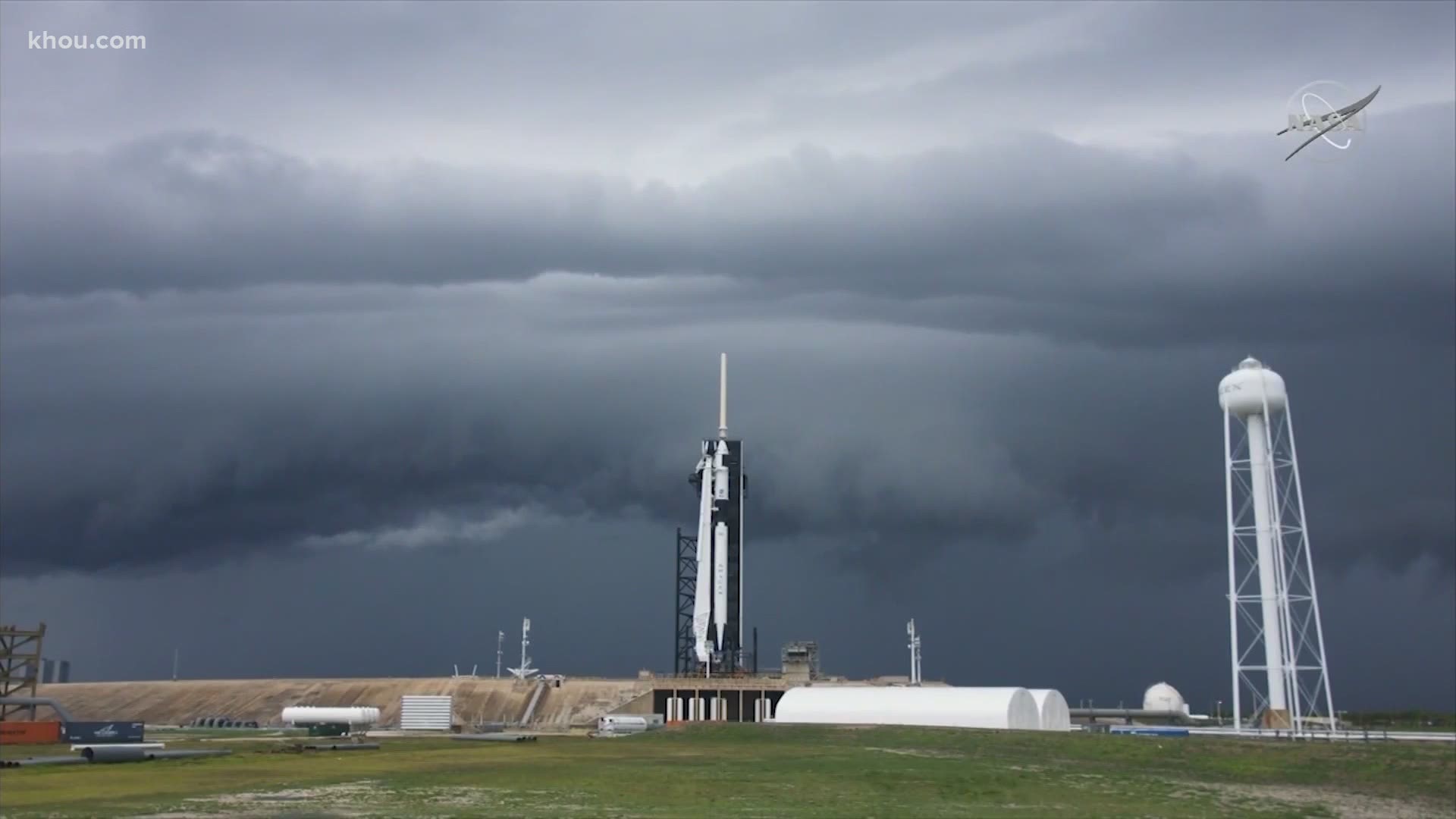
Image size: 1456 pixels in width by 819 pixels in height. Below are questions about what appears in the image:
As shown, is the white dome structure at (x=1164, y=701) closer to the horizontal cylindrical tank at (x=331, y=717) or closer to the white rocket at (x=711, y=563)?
the white rocket at (x=711, y=563)

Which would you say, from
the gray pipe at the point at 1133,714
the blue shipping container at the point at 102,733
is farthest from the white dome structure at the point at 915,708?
the blue shipping container at the point at 102,733

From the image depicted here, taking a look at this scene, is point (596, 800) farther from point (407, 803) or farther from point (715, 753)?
point (715, 753)

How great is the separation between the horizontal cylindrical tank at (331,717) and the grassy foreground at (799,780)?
105 feet

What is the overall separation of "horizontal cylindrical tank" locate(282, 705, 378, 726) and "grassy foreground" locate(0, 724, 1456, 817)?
31963 mm

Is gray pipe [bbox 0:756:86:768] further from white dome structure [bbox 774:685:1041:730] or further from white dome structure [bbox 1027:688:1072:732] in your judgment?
white dome structure [bbox 1027:688:1072:732]

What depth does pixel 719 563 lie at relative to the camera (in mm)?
129875

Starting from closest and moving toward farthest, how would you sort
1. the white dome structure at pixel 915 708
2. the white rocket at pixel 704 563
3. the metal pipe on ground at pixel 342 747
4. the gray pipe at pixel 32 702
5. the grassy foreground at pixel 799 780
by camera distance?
1. the grassy foreground at pixel 799 780
2. the metal pipe on ground at pixel 342 747
3. the gray pipe at pixel 32 702
4. the white dome structure at pixel 915 708
5. the white rocket at pixel 704 563

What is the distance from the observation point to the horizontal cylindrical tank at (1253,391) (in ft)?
294

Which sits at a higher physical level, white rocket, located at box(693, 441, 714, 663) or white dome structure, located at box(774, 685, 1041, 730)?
white rocket, located at box(693, 441, 714, 663)

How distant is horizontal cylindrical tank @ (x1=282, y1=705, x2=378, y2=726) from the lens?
4267 inches

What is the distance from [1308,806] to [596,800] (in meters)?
27.7

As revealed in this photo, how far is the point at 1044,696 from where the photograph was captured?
8925cm

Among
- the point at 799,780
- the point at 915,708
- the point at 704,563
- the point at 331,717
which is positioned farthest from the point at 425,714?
the point at 799,780

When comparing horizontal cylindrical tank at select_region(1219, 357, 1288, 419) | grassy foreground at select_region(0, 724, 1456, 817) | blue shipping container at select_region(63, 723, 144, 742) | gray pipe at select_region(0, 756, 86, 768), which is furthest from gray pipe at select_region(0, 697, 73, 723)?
horizontal cylindrical tank at select_region(1219, 357, 1288, 419)
